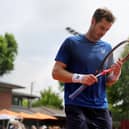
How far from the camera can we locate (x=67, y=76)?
616 cm

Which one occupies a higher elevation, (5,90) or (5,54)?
(5,54)

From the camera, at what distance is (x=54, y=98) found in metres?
114

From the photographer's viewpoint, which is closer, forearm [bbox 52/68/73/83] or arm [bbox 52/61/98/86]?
arm [bbox 52/61/98/86]

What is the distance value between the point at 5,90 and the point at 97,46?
5530 cm

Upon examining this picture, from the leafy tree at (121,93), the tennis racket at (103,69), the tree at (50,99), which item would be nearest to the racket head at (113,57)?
the tennis racket at (103,69)

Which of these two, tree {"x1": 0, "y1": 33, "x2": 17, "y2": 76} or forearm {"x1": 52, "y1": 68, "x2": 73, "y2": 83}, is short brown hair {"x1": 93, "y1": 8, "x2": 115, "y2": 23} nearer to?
forearm {"x1": 52, "y1": 68, "x2": 73, "y2": 83}

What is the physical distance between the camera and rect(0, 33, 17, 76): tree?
224 ft

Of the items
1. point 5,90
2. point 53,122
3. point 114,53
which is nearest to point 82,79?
point 114,53

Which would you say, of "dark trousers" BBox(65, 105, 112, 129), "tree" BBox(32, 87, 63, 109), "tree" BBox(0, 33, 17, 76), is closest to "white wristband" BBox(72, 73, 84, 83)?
"dark trousers" BBox(65, 105, 112, 129)

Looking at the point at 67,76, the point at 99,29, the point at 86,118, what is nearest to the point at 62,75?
the point at 67,76

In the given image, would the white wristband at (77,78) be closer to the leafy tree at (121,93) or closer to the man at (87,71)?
the man at (87,71)

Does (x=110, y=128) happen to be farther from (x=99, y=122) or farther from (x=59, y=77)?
(x=59, y=77)

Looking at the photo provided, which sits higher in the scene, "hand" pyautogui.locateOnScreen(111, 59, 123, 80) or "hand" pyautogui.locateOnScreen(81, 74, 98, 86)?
"hand" pyautogui.locateOnScreen(111, 59, 123, 80)

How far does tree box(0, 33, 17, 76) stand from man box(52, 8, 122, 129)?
6205 centimetres
